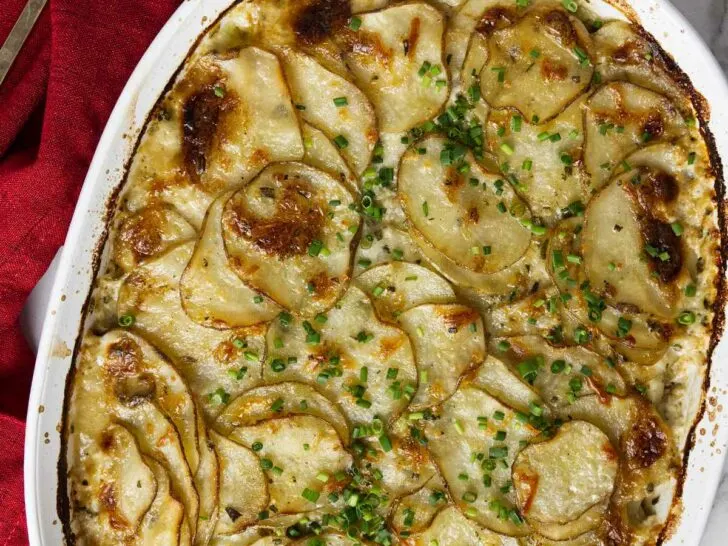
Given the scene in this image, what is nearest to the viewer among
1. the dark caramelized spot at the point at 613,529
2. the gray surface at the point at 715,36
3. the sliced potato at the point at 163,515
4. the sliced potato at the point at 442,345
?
the sliced potato at the point at 163,515

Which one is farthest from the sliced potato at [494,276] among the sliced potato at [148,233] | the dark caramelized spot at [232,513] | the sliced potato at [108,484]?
the sliced potato at [108,484]

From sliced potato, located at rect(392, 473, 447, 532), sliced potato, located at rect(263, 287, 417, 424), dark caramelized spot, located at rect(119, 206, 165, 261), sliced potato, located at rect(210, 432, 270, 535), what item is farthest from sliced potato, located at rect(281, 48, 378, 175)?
sliced potato, located at rect(392, 473, 447, 532)

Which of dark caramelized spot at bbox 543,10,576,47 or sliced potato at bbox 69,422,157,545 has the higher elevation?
dark caramelized spot at bbox 543,10,576,47

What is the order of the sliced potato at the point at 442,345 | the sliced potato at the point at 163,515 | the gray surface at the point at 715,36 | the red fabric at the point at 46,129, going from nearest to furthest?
1. the sliced potato at the point at 163,515
2. the sliced potato at the point at 442,345
3. the red fabric at the point at 46,129
4. the gray surface at the point at 715,36

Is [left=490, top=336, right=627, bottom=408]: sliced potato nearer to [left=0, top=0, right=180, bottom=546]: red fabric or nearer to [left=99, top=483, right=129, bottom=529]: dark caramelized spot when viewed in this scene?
[left=99, top=483, right=129, bottom=529]: dark caramelized spot

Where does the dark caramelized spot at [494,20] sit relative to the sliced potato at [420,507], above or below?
above

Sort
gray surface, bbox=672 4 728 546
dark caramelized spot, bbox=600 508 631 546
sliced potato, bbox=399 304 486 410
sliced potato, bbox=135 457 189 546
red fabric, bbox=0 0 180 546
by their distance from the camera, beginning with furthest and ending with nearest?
1. gray surface, bbox=672 4 728 546
2. red fabric, bbox=0 0 180 546
3. dark caramelized spot, bbox=600 508 631 546
4. sliced potato, bbox=399 304 486 410
5. sliced potato, bbox=135 457 189 546

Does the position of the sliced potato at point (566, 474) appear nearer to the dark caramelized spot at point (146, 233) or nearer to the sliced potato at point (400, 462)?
the sliced potato at point (400, 462)

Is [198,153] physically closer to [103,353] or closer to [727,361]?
[103,353]
